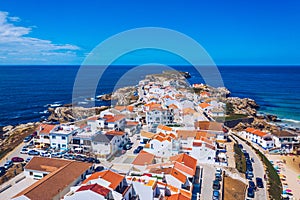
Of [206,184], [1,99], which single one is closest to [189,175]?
[206,184]

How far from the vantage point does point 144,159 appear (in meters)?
23.5

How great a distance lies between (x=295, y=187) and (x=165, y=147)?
12.4 m

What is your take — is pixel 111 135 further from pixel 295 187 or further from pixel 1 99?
pixel 1 99

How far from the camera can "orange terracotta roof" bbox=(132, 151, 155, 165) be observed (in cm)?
2294

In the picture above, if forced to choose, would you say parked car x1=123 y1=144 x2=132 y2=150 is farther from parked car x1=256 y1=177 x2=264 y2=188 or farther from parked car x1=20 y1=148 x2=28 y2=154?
parked car x1=256 y1=177 x2=264 y2=188

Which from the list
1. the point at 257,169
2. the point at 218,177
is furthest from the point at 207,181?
the point at 257,169

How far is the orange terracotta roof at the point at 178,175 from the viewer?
59.8 ft

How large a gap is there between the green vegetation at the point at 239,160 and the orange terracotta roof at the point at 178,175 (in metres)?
7.41

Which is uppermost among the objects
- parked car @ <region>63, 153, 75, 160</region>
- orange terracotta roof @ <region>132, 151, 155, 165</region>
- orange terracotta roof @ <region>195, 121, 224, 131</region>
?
orange terracotta roof @ <region>195, 121, 224, 131</region>

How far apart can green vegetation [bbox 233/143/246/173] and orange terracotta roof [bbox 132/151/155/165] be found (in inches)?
323

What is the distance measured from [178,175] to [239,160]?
9956 millimetres

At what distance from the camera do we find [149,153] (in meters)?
25.0

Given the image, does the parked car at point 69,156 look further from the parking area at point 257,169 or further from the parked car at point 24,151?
the parking area at point 257,169

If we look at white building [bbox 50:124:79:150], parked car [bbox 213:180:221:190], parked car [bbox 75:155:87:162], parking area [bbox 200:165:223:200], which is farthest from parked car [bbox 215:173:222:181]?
white building [bbox 50:124:79:150]
